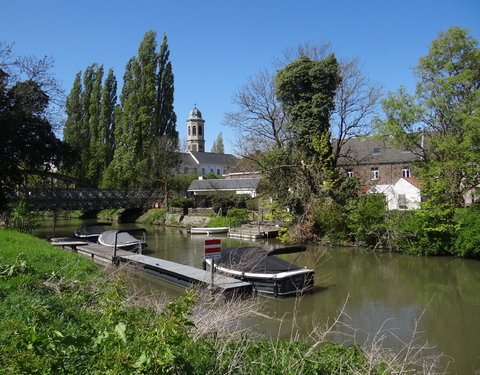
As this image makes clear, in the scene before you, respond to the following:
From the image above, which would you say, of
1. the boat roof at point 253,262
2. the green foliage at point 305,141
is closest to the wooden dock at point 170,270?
the boat roof at point 253,262

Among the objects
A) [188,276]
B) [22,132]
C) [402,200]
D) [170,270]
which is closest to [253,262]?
[188,276]

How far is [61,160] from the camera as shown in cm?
2995

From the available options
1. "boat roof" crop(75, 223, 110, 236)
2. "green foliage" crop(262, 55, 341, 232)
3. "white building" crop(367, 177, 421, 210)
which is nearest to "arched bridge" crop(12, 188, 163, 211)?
"boat roof" crop(75, 223, 110, 236)

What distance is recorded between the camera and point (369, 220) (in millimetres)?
23750

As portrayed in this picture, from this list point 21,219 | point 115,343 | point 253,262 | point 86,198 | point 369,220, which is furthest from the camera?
point 86,198

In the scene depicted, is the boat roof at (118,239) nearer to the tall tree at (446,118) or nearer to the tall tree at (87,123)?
the tall tree at (446,118)

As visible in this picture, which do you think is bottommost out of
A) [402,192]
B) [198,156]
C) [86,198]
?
[86,198]

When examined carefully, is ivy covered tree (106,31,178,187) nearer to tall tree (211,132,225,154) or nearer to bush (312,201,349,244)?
bush (312,201,349,244)

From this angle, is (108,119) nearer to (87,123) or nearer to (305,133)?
(87,123)

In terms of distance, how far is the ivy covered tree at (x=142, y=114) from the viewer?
46.2 metres

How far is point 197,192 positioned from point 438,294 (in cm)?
4117

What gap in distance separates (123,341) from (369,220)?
21.8 meters

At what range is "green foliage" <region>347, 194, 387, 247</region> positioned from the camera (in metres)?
23.4

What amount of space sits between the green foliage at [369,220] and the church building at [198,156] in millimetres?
49294
